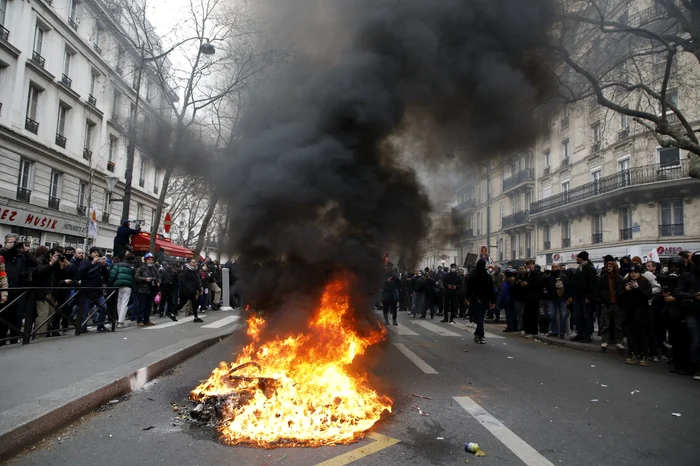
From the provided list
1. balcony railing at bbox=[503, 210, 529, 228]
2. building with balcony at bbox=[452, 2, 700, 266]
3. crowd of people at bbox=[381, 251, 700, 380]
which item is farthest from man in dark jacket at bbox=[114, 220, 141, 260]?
balcony railing at bbox=[503, 210, 529, 228]

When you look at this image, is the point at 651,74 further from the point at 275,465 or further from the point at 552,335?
the point at 275,465

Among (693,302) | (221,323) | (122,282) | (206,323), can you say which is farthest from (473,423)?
(206,323)

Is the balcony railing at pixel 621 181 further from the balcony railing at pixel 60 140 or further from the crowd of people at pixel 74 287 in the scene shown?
the balcony railing at pixel 60 140

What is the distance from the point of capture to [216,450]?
3201 mm

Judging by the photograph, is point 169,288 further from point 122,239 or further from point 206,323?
point 122,239

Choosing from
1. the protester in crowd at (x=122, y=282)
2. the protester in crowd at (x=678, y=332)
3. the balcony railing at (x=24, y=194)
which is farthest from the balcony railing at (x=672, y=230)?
the balcony railing at (x=24, y=194)

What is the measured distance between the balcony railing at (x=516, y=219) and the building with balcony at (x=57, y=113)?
26053mm

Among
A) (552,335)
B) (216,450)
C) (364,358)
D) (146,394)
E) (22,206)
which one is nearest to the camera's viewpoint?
(216,450)

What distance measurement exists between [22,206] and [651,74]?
76.1 feet

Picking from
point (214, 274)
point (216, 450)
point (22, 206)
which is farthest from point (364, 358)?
point (22, 206)

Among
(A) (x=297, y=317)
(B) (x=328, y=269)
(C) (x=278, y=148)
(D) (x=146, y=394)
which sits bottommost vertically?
(D) (x=146, y=394)

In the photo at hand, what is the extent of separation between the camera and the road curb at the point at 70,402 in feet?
10.4

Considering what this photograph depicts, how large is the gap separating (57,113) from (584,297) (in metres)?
22.7

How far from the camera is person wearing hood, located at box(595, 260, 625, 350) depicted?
8.06 meters
